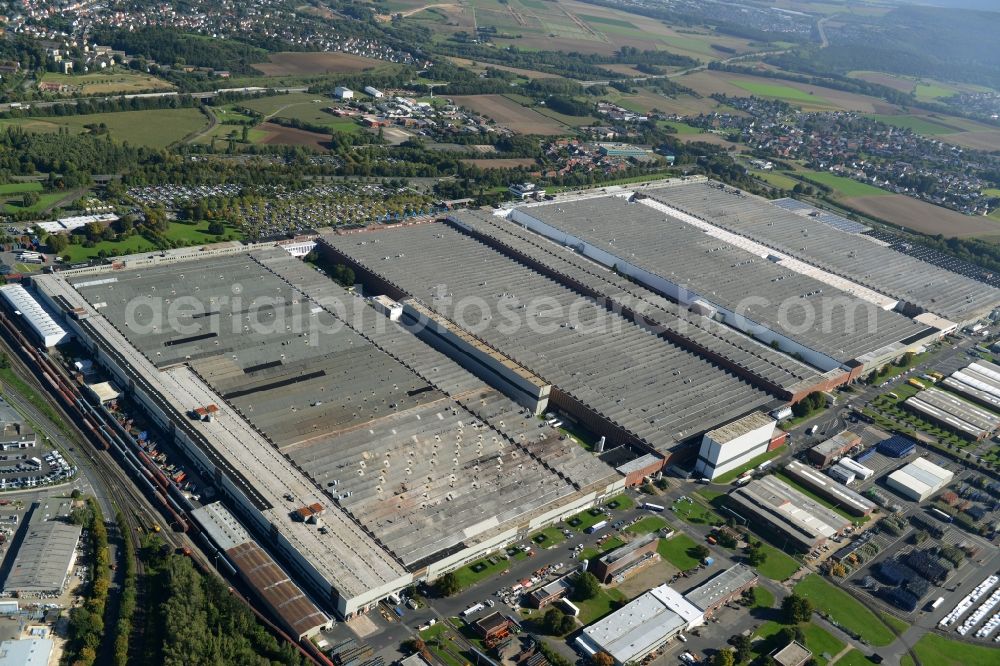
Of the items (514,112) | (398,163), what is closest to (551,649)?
(398,163)

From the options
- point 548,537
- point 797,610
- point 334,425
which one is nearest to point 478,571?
point 548,537

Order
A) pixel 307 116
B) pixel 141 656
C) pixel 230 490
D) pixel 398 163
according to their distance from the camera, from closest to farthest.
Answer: pixel 141 656 < pixel 230 490 < pixel 398 163 < pixel 307 116

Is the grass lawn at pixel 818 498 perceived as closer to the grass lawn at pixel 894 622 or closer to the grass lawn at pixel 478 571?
the grass lawn at pixel 894 622

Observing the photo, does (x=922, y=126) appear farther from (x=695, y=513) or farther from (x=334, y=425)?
(x=334, y=425)

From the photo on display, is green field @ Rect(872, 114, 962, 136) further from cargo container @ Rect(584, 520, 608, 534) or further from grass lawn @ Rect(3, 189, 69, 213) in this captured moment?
grass lawn @ Rect(3, 189, 69, 213)

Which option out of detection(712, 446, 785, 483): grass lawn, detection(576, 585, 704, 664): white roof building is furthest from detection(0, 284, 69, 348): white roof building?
detection(712, 446, 785, 483): grass lawn

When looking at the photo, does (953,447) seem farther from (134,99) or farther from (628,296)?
(134,99)
